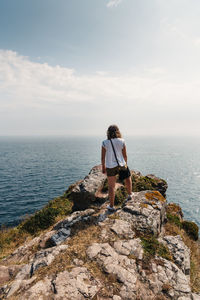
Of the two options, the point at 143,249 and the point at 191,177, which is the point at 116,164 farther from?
the point at 191,177

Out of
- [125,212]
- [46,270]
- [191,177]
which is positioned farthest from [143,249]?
[191,177]

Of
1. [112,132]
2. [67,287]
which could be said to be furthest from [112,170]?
[67,287]

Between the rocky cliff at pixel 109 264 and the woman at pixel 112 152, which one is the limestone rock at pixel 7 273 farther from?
the woman at pixel 112 152

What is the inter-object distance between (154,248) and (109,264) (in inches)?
76.3

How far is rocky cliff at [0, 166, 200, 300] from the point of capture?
3.98 meters

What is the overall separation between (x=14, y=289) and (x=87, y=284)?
1910 mm

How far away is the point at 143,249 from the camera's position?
554 cm

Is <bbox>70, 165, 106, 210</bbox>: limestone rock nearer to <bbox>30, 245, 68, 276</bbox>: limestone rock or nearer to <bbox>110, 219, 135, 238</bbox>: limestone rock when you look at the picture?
<bbox>110, 219, 135, 238</bbox>: limestone rock

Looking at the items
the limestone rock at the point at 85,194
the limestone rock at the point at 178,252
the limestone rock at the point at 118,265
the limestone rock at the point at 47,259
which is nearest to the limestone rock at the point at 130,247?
the limestone rock at the point at 118,265

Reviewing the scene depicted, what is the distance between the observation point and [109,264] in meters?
4.79

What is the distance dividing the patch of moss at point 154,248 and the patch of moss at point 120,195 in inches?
226

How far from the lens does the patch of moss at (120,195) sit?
11825 millimetres

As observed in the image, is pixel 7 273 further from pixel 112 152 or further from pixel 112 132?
pixel 112 132

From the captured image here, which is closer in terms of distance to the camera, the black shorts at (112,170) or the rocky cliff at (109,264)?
the rocky cliff at (109,264)
